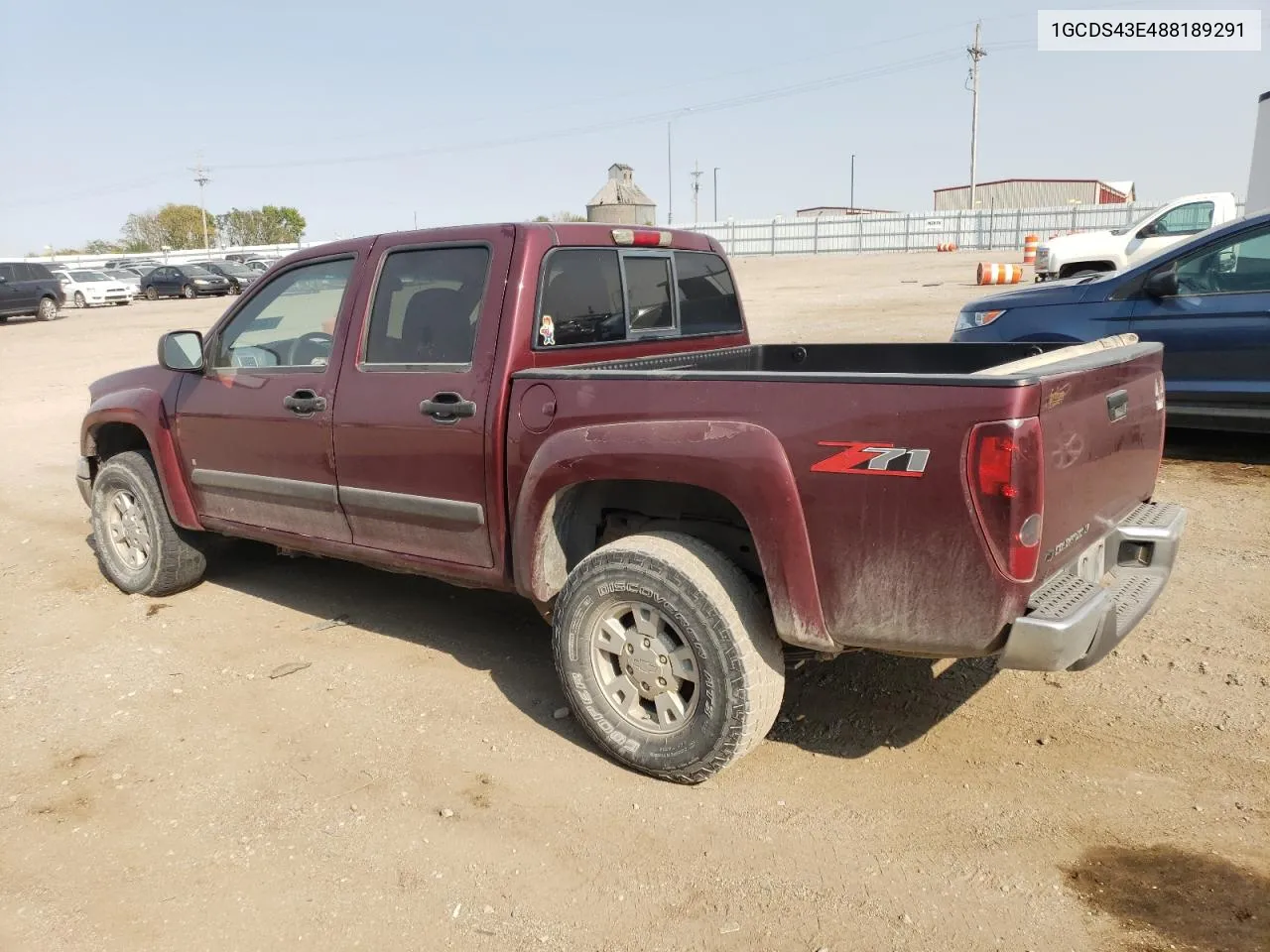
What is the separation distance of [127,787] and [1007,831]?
2972mm

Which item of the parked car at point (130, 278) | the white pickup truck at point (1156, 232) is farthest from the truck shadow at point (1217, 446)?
the parked car at point (130, 278)

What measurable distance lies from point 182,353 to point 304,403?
1.08 m

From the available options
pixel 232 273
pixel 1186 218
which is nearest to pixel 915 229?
pixel 232 273

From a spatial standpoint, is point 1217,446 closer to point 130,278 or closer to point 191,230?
point 130,278

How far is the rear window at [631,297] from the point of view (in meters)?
3.91

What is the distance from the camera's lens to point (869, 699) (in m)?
3.94

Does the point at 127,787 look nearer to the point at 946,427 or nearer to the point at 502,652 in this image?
the point at 502,652

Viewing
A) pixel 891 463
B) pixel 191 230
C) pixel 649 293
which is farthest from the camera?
pixel 191 230

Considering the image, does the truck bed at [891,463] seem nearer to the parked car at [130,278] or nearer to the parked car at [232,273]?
the parked car at [232,273]

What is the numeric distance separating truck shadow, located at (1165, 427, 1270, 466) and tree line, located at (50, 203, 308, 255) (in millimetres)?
93093

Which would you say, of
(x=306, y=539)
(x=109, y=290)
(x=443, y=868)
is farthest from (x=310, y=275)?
(x=109, y=290)

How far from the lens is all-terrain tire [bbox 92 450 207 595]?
525 cm

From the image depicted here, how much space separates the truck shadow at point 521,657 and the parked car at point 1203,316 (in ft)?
12.3

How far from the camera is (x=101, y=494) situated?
18.1 feet
